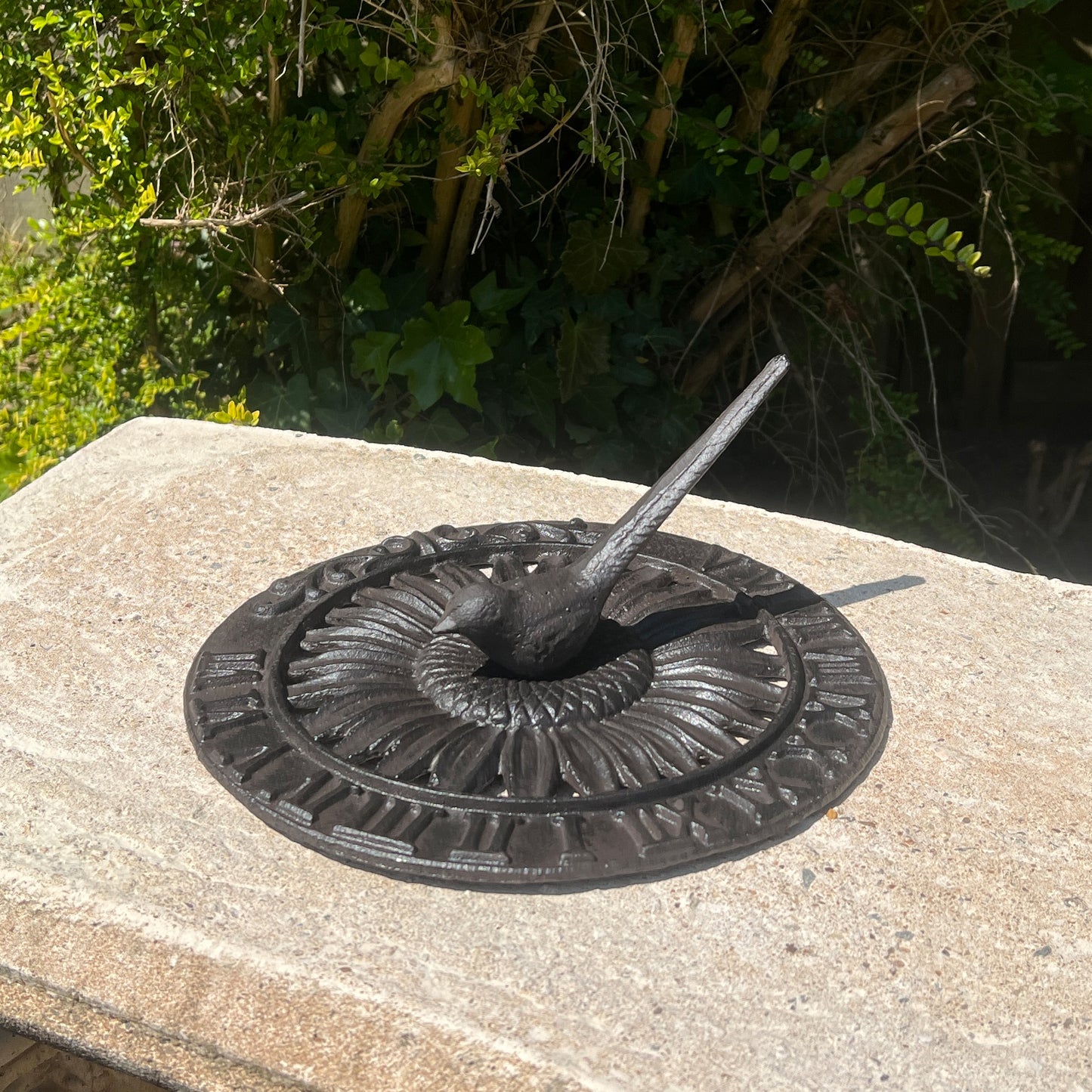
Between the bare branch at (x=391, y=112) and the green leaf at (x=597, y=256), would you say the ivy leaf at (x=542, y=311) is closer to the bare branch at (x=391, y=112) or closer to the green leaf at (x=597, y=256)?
the green leaf at (x=597, y=256)

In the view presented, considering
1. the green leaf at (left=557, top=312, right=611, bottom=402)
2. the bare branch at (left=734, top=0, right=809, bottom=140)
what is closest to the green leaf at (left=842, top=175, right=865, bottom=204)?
the bare branch at (left=734, top=0, right=809, bottom=140)

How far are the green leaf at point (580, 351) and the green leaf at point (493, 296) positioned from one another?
0.44 feet

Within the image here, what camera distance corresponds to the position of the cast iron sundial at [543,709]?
4.16ft

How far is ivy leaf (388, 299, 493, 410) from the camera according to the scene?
2959mm

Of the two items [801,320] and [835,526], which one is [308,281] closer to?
[801,320]

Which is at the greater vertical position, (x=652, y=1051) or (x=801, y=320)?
(x=801, y=320)

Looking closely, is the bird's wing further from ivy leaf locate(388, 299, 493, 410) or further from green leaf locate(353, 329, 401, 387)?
green leaf locate(353, 329, 401, 387)

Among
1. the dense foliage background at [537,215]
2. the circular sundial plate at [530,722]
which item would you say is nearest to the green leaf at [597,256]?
the dense foliage background at [537,215]

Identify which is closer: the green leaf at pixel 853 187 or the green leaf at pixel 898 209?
the green leaf at pixel 898 209

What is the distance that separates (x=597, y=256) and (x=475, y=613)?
1830 mm

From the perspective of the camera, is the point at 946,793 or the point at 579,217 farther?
the point at 579,217

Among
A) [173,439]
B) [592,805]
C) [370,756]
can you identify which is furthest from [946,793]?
[173,439]

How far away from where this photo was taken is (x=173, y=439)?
2262 mm

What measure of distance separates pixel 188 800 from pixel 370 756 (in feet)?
A: 0.67
